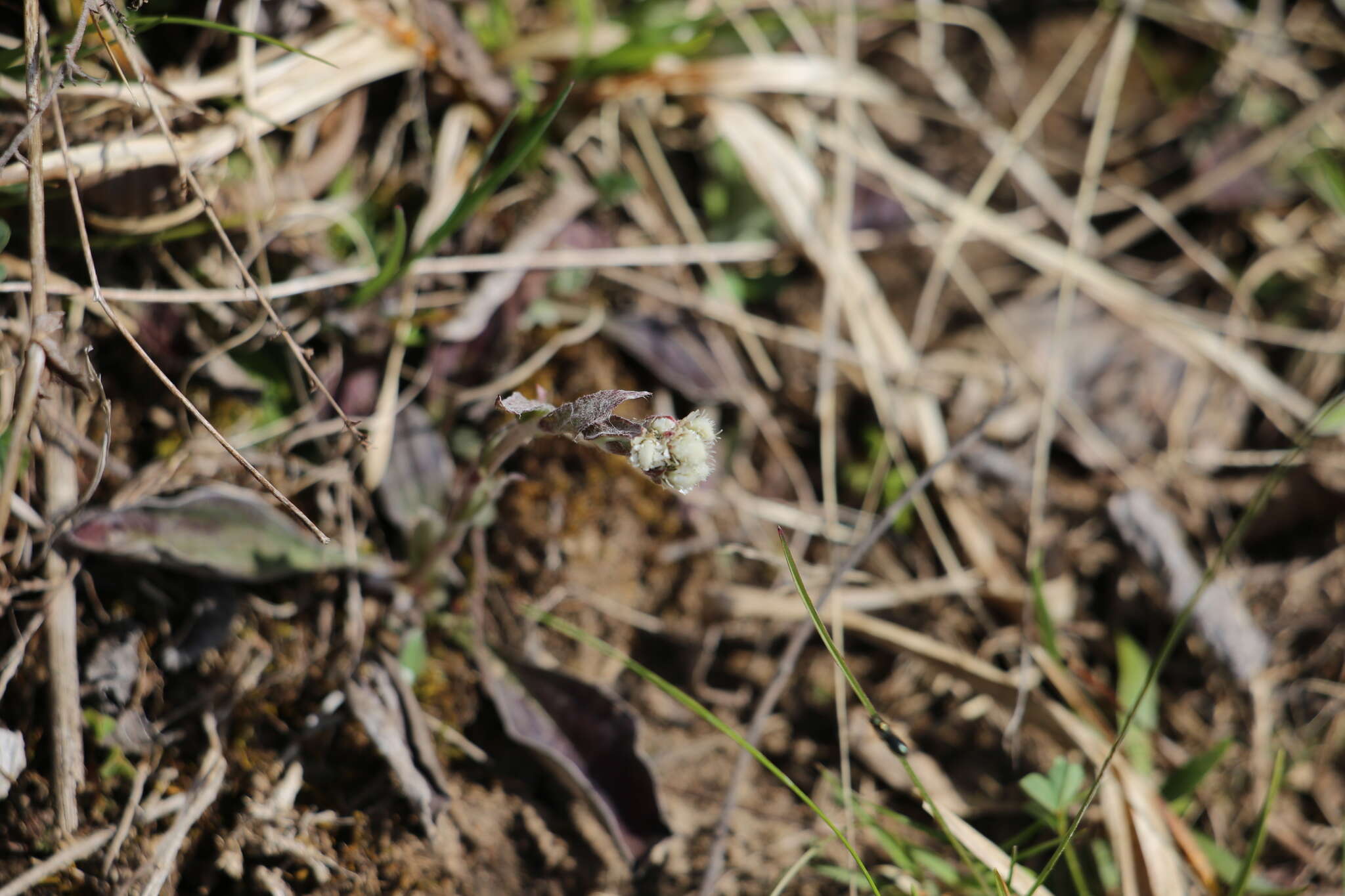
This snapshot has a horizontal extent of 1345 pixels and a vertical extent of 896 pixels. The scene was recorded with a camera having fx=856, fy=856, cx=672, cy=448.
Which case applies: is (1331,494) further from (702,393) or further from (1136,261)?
(702,393)

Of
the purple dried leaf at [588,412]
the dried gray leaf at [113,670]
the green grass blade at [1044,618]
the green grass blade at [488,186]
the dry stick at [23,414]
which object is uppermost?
the green grass blade at [488,186]

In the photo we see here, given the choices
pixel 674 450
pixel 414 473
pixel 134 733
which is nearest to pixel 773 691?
pixel 674 450

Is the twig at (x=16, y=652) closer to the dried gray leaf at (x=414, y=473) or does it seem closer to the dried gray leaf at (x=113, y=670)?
the dried gray leaf at (x=113, y=670)

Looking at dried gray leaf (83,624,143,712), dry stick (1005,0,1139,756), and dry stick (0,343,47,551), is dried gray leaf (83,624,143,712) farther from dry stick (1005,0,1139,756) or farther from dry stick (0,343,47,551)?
dry stick (1005,0,1139,756)

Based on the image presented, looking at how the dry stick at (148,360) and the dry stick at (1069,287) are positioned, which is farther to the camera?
the dry stick at (1069,287)

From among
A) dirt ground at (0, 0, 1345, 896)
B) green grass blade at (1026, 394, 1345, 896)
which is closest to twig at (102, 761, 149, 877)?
dirt ground at (0, 0, 1345, 896)

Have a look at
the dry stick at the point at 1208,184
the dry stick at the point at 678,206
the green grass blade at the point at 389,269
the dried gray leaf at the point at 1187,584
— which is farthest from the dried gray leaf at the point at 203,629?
the dry stick at the point at 1208,184
